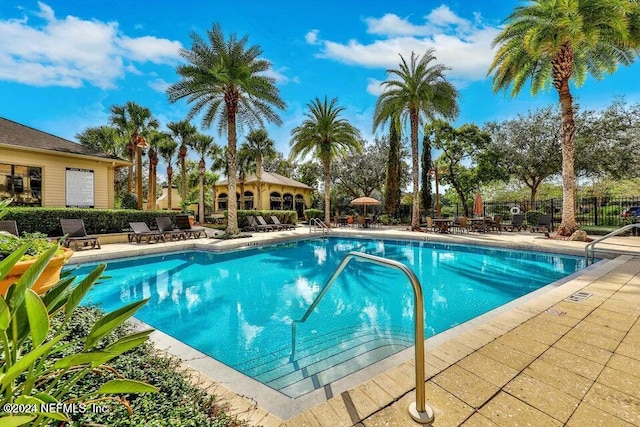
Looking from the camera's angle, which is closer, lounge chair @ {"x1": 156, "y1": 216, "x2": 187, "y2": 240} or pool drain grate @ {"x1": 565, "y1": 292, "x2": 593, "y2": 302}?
pool drain grate @ {"x1": 565, "y1": 292, "x2": 593, "y2": 302}

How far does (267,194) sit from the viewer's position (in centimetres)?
2928

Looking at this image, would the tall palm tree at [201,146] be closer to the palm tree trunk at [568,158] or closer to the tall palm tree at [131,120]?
the tall palm tree at [131,120]

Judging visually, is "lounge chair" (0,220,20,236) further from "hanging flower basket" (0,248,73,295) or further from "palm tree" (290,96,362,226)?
"palm tree" (290,96,362,226)

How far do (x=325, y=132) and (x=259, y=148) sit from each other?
832cm

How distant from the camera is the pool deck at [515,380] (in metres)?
2.09

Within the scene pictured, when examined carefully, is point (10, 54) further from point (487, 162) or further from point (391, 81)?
point (487, 162)

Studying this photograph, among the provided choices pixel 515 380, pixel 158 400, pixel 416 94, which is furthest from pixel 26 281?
pixel 416 94

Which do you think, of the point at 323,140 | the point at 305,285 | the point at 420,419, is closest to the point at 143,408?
the point at 420,419

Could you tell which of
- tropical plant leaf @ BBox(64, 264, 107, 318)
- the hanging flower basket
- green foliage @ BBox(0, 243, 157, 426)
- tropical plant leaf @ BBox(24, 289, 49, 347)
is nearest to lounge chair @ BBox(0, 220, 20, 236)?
the hanging flower basket

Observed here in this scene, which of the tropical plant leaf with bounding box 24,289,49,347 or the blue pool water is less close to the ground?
the tropical plant leaf with bounding box 24,289,49,347

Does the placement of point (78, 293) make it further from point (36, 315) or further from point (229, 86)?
point (229, 86)

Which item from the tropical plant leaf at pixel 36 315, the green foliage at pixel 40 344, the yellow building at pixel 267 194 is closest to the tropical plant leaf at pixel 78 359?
the green foliage at pixel 40 344

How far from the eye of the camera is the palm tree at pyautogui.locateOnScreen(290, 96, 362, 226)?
835 inches

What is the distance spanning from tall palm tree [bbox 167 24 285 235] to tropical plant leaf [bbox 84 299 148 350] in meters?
13.9
